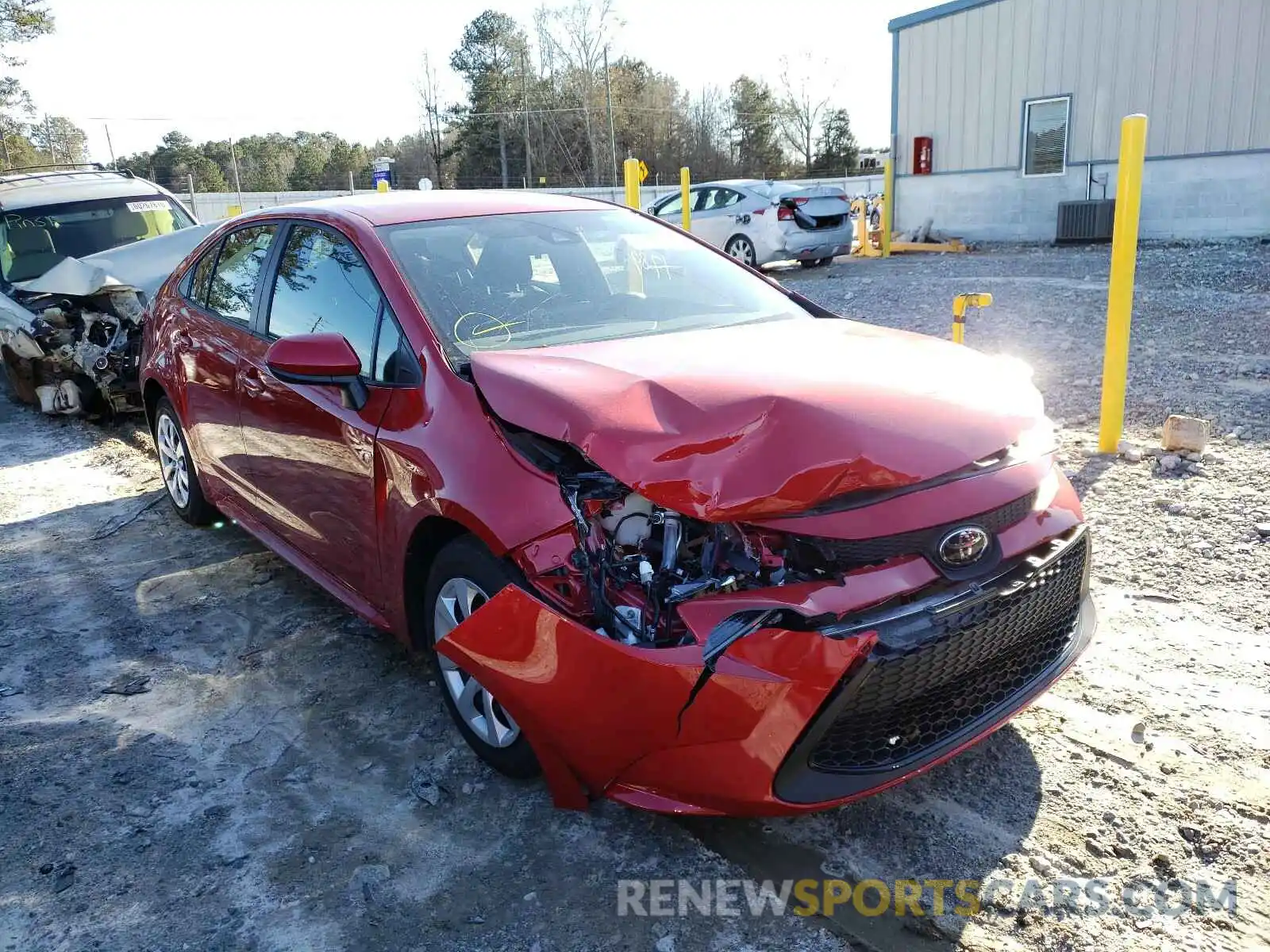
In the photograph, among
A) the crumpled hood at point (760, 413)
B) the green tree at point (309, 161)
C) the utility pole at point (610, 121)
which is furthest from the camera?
the utility pole at point (610, 121)

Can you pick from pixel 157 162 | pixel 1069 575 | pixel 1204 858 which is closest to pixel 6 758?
pixel 1069 575

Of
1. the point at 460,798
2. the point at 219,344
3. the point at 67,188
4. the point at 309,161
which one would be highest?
the point at 309,161

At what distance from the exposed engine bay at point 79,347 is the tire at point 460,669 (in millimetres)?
5516

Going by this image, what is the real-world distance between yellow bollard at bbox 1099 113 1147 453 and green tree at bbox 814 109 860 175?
157ft

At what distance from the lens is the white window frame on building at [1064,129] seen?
16656 millimetres

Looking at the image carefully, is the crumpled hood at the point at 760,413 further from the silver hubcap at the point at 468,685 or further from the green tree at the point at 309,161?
the green tree at the point at 309,161

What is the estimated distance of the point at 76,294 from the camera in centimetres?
729

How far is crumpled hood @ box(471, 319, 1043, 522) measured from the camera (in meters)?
2.29

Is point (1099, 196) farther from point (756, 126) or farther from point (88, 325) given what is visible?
point (756, 126)

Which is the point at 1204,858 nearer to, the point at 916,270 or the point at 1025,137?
the point at 916,270

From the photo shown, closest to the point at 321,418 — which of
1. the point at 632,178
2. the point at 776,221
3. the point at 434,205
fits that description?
the point at 434,205

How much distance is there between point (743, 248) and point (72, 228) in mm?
9405

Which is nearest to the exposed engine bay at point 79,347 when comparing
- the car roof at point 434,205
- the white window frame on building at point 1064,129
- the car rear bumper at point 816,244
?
the car roof at point 434,205

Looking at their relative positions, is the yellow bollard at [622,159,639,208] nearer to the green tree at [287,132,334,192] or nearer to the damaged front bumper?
the damaged front bumper
